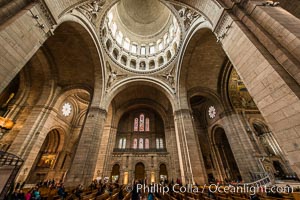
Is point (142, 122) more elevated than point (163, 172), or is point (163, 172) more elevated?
point (142, 122)

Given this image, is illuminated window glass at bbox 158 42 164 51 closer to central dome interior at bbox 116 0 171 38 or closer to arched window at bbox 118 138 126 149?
central dome interior at bbox 116 0 171 38

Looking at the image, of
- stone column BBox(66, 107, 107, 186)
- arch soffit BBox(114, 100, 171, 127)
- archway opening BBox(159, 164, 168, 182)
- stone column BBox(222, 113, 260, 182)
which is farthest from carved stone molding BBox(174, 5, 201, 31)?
archway opening BBox(159, 164, 168, 182)

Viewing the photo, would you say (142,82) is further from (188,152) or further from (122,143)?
(122,143)

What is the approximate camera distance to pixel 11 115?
10.3 meters

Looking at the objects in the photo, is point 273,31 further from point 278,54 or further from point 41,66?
point 41,66

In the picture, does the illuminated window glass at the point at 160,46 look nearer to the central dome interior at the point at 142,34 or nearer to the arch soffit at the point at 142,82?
the central dome interior at the point at 142,34

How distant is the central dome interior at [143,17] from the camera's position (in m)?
18.0

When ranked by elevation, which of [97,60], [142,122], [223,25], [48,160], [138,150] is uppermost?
[97,60]

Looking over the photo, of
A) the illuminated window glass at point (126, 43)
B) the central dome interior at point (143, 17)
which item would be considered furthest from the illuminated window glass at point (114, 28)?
the central dome interior at point (143, 17)

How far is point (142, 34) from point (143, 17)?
316cm

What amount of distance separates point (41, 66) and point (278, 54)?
15868 mm

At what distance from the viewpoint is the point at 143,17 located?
20094 mm

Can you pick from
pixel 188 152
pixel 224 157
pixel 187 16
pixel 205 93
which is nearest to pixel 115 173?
pixel 188 152

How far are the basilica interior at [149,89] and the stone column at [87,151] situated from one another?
2.9 inches
